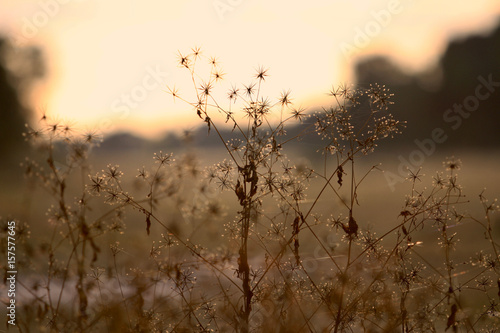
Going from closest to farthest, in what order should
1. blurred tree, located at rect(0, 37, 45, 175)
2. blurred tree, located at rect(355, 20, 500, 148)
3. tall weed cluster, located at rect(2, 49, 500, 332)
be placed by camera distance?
1. tall weed cluster, located at rect(2, 49, 500, 332)
2. blurred tree, located at rect(0, 37, 45, 175)
3. blurred tree, located at rect(355, 20, 500, 148)

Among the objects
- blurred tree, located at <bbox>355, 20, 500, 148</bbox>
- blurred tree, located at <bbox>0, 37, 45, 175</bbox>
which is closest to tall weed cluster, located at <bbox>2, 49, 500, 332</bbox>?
blurred tree, located at <bbox>0, 37, 45, 175</bbox>

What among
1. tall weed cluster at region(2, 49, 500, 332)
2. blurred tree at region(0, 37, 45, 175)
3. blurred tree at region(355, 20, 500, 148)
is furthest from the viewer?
blurred tree at region(355, 20, 500, 148)

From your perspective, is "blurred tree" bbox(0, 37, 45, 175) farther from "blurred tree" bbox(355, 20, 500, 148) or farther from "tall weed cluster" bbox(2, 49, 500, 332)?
"tall weed cluster" bbox(2, 49, 500, 332)

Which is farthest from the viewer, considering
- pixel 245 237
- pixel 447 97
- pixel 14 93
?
pixel 447 97

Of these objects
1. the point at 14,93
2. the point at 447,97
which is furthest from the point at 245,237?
the point at 447,97

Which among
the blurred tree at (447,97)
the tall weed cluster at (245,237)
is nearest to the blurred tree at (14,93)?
the blurred tree at (447,97)

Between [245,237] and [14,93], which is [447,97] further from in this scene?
[245,237]

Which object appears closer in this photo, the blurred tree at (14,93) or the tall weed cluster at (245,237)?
the tall weed cluster at (245,237)

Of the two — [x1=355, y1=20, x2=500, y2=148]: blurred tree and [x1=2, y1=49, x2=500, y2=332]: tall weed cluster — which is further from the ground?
[x1=355, y1=20, x2=500, y2=148]: blurred tree

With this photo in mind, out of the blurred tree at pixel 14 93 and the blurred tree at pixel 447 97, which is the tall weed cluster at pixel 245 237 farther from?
the blurred tree at pixel 447 97

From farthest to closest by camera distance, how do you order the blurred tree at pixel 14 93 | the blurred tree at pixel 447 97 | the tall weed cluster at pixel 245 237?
the blurred tree at pixel 447 97 < the blurred tree at pixel 14 93 < the tall weed cluster at pixel 245 237

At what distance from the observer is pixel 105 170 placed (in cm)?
316

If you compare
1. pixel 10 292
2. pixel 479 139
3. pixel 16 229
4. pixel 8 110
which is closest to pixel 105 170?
pixel 16 229

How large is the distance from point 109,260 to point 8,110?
20.5 meters
